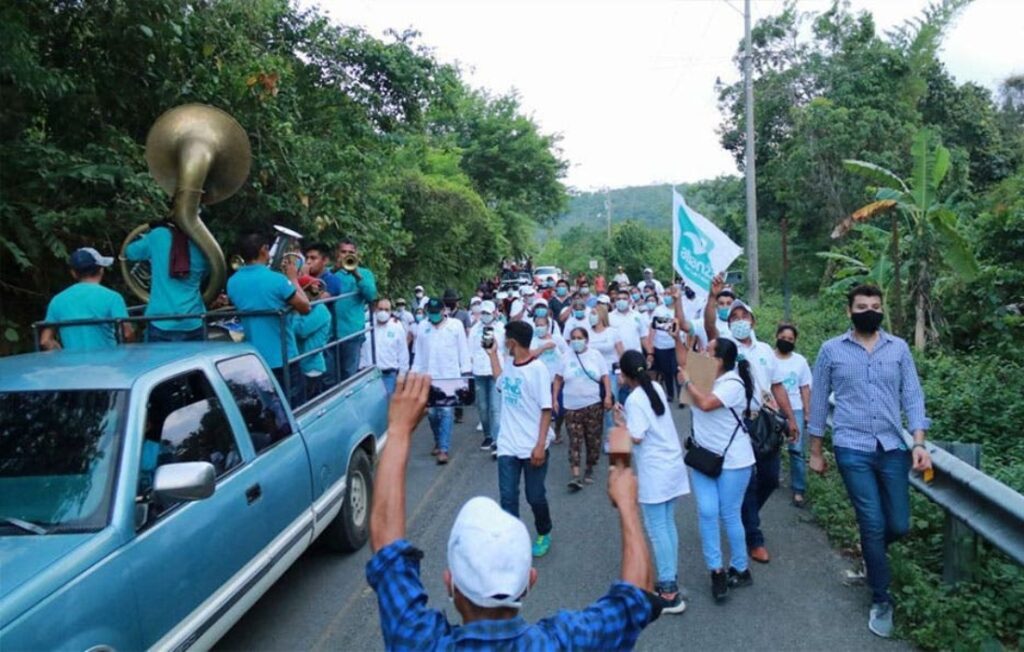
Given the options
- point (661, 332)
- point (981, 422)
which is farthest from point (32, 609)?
point (661, 332)

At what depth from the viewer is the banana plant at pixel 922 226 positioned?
435 inches

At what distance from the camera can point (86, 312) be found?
5.39 metres

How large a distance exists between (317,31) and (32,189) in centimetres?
649

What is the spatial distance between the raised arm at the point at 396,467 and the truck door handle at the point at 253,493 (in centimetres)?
216

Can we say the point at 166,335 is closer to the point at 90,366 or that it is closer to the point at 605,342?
the point at 90,366

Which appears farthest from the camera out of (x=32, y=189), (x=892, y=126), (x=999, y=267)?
(x=892, y=126)

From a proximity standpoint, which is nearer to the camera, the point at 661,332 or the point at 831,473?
the point at 831,473

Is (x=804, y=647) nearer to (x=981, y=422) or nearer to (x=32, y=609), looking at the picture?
(x=32, y=609)

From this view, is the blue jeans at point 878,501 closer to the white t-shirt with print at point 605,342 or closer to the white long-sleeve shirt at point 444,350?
the white t-shirt with print at point 605,342

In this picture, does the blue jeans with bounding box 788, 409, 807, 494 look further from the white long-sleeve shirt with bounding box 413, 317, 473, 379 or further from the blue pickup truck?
the blue pickup truck

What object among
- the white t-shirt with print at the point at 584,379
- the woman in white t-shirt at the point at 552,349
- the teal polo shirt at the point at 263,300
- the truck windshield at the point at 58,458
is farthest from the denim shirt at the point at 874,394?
the truck windshield at the point at 58,458

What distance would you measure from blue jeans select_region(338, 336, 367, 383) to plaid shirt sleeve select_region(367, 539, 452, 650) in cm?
513

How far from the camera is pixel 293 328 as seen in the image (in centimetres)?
651

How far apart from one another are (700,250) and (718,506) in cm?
529
